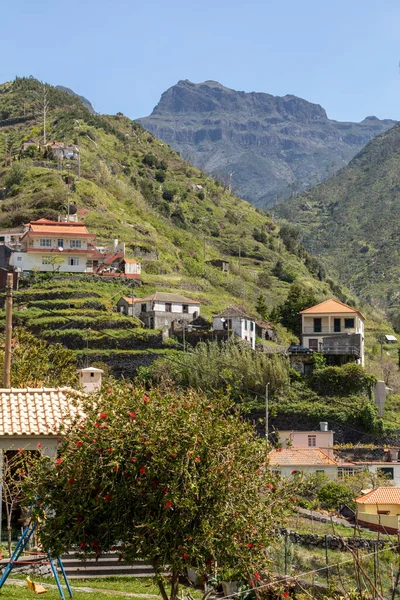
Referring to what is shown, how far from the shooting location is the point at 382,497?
108 ft

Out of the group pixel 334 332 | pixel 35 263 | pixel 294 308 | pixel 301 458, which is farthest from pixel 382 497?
pixel 35 263

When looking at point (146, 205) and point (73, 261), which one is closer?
point (73, 261)

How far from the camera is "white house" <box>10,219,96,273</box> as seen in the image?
74188 mm

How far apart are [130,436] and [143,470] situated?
661 mm

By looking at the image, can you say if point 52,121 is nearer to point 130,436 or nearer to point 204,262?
point 204,262

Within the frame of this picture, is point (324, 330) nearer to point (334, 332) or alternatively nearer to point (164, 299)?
point (334, 332)

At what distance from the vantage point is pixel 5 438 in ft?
67.8

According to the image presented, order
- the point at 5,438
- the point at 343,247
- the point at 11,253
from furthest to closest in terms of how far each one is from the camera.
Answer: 1. the point at 343,247
2. the point at 11,253
3. the point at 5,438

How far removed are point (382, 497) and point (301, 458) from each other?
1212 centimetres

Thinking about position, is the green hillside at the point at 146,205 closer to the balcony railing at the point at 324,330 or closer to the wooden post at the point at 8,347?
the balcony railing at the point at 324,330

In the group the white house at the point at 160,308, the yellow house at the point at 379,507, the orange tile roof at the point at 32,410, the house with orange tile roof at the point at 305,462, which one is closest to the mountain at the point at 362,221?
the white house at the point at 160,308

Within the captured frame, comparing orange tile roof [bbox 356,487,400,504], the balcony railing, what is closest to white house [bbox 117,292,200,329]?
Answer: the balcony railing

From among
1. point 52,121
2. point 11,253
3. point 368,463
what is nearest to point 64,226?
point 11,253

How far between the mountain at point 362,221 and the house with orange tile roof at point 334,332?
50.1 m
